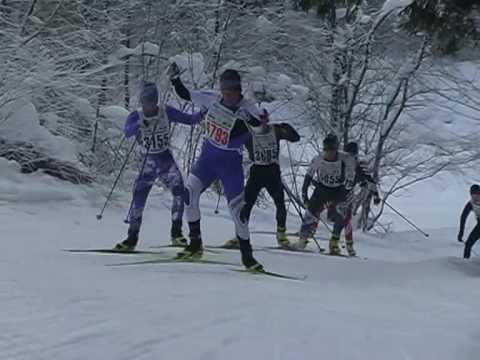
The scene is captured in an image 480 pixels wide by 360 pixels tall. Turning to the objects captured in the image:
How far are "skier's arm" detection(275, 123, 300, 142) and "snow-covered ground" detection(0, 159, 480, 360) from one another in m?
1.47

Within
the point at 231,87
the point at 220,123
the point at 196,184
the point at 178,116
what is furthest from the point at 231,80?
the point at 178,116

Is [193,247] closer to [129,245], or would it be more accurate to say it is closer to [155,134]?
[129,245]

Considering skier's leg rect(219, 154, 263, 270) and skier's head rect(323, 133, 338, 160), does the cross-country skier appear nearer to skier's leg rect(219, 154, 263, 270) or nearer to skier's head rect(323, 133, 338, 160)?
skier's head rect(323, 133, 338, 160)

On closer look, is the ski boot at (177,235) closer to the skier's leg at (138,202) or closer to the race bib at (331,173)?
the skier's leg at (138,202)

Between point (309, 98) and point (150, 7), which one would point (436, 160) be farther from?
point (150, 7)

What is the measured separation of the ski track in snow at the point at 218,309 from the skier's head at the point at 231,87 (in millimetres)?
1616

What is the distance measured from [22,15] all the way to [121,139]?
2933mm

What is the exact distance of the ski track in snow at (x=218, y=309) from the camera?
13.6ft

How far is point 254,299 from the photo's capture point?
556 cm

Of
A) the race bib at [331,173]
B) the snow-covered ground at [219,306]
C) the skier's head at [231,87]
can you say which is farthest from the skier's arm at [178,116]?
the race bib at [331,173]

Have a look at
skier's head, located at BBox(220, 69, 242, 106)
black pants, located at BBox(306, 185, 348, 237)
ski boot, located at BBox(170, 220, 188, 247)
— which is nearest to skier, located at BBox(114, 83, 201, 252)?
ski boot, located at BBox(170, 220, 188, 247)

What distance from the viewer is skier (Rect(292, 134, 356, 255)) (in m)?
10.7

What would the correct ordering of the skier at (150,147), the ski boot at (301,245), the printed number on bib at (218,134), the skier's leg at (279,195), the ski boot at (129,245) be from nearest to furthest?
the printed number on bib at (218,134), the ski boot at (129,245), the skier at (150,147), the skier's leg at (279,195), the ski boot at (301,245)

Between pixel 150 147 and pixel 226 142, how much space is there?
1.35 metres
